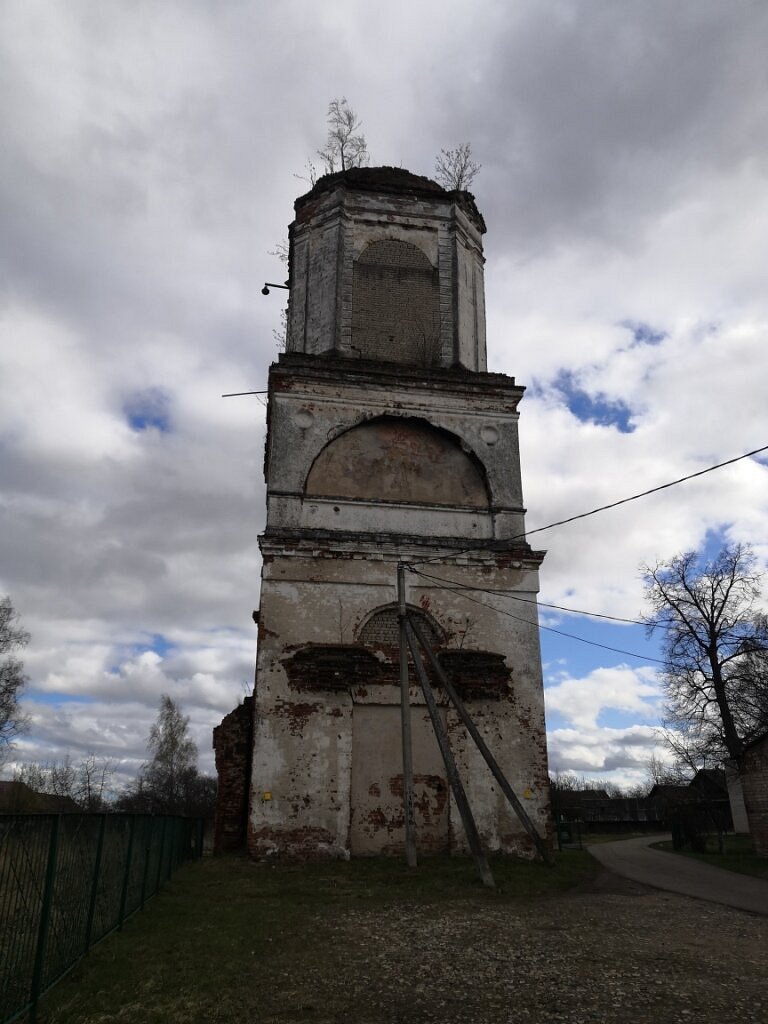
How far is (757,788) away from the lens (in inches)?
624

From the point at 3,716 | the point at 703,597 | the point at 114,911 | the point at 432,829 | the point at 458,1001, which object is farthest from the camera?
the point at 3,716

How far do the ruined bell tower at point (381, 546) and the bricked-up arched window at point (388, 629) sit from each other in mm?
A: 42

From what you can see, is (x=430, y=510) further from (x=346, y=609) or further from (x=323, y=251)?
(x=323, y=251)

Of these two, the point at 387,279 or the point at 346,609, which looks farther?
the point at 387,279

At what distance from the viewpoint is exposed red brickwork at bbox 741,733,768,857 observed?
15.8 m

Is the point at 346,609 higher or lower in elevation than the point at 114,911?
higher

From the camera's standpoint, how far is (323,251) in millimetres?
18656

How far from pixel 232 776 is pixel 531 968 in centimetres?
936

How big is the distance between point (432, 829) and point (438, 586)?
4.76 metres

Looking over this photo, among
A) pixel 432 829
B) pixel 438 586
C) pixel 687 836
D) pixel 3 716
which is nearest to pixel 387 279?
pixel 438 586

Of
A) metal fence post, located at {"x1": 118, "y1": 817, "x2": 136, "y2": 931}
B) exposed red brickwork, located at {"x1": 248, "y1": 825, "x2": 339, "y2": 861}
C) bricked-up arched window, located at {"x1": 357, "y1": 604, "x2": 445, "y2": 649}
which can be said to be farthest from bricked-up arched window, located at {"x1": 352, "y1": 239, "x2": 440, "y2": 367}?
metal fence post, located at {"x1": 118, "y1": 817, "x2": 136, "y2": 931}

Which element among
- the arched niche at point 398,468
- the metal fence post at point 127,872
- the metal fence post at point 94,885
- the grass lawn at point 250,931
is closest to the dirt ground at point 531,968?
the grass lawn at point 250,931

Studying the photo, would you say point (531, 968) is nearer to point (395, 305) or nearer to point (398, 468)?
point (398, 468)

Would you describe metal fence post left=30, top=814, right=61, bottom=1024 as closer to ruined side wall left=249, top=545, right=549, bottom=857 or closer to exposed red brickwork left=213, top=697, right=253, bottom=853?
ruined side wall left=249, top=545, right=549, bottom=857
